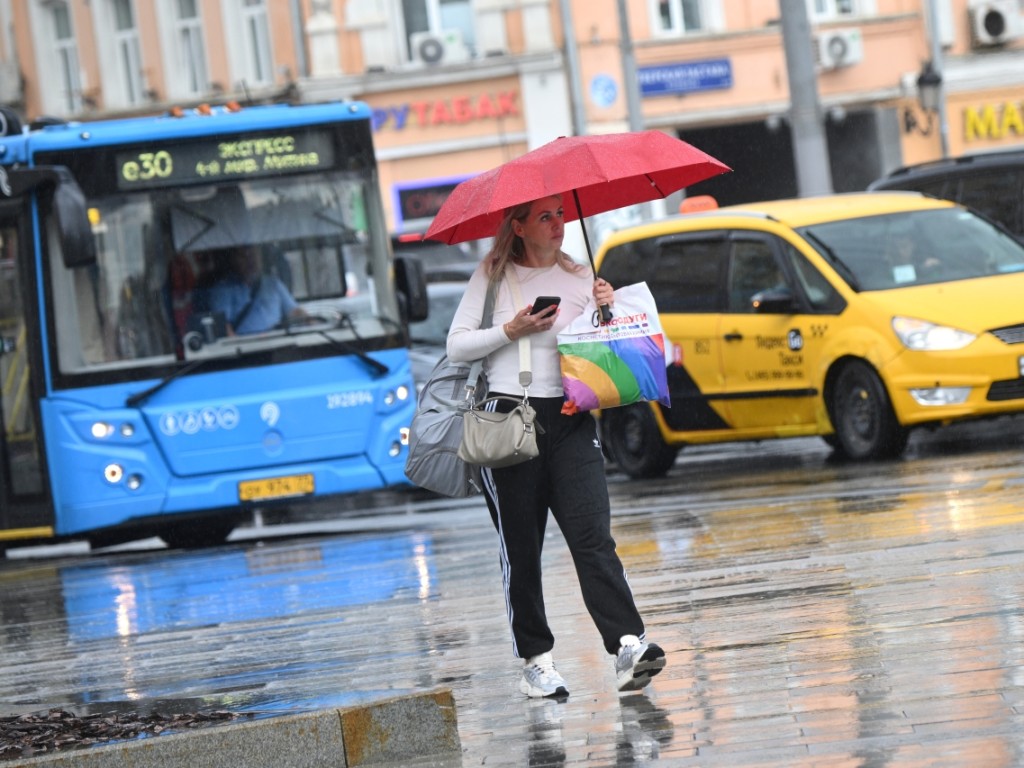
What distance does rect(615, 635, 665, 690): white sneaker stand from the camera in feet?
22.3

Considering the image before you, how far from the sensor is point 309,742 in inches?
245

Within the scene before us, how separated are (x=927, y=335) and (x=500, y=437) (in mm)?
7485

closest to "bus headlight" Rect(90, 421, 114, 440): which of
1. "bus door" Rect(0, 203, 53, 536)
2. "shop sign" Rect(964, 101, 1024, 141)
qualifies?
"bus door" Rect(0, 203, 53, 536)

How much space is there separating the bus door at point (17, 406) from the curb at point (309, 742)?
369 inches

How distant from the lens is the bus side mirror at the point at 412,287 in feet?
51.2

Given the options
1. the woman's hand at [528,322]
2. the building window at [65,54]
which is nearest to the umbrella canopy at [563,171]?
the woman's hand at [528,322]

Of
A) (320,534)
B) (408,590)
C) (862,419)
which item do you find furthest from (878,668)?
(320,534)

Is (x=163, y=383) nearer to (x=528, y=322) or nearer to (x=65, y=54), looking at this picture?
(x=528, y=322)

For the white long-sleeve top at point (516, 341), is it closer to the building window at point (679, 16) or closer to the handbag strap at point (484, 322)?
the handbag strap at point (484, 322)

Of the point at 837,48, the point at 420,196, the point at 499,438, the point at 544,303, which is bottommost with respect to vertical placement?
the point at 499,438

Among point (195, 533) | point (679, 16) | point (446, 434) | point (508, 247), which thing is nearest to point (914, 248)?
point (195, 533)

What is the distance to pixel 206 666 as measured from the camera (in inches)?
346

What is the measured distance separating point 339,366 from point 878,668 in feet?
29.6

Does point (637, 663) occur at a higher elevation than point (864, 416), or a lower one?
higher
